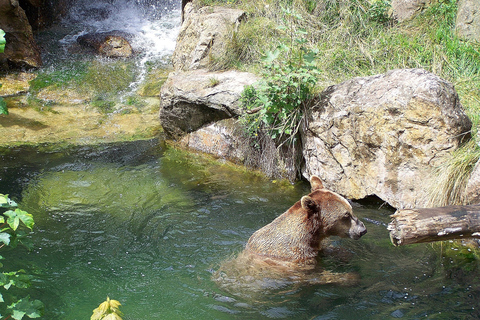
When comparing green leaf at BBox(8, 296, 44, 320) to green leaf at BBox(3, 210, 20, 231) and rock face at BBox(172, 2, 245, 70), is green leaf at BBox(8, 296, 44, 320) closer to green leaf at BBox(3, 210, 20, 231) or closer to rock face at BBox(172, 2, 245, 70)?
green leaf at BBox(3, 210, 20, 231)

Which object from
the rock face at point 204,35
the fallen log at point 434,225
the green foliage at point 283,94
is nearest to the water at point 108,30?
the rock face at point 204,35

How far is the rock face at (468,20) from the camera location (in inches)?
295

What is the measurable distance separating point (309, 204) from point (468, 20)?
219 inches

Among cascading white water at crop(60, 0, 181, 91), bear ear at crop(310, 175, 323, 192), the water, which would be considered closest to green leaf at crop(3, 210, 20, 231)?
bear ear at crop(310, 175, 323, 192)

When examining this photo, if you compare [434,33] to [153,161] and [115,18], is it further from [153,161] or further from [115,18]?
[115,18]

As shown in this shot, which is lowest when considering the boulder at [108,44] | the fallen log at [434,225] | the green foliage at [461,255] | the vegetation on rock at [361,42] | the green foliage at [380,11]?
the green foliage at [461,255]

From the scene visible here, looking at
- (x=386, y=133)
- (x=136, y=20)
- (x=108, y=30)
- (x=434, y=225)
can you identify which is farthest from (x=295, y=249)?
(x=136, y=20)

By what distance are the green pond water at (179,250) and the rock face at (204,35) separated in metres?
2.54

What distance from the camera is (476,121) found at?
577 cm

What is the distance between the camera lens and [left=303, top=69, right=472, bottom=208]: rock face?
5531mm

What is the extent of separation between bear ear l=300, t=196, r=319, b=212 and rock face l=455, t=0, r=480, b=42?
5257 mm

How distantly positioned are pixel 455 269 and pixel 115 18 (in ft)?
46.6

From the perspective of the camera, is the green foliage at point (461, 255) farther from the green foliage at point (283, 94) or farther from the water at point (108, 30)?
the water at point (108, 30)

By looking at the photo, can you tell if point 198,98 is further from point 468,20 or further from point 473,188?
point 468,20
